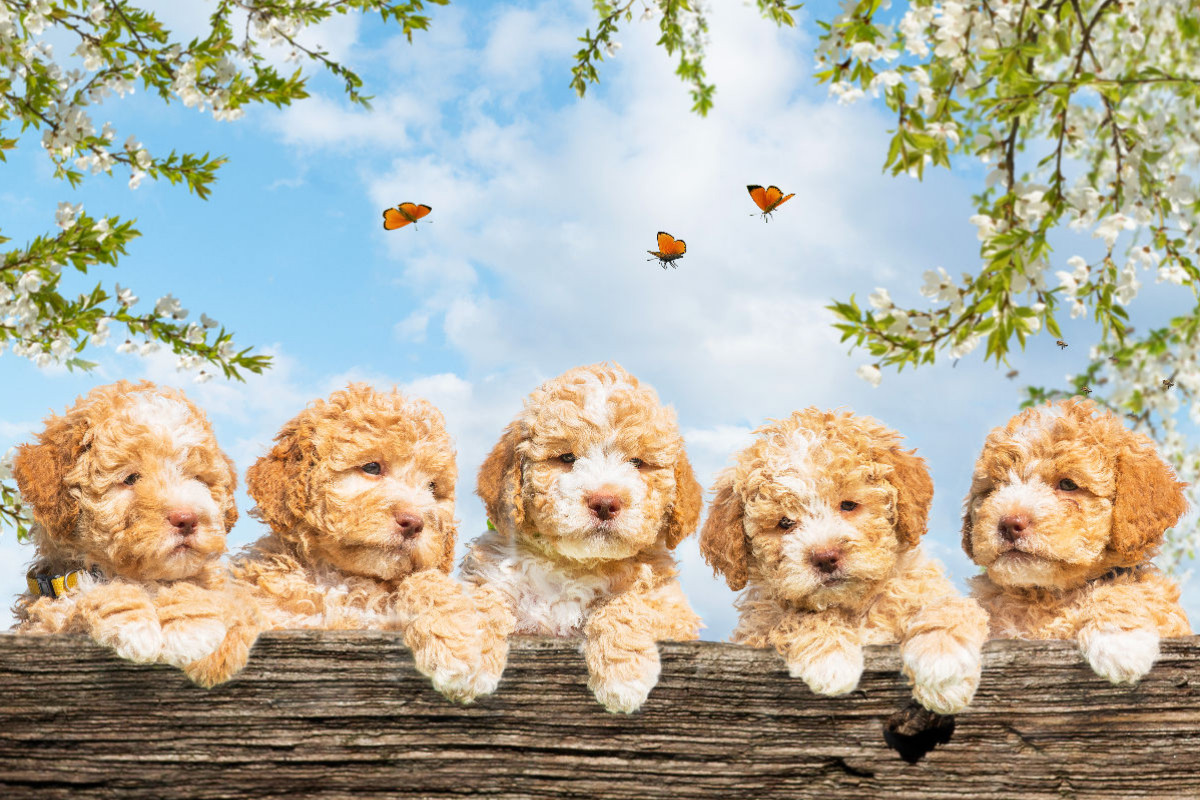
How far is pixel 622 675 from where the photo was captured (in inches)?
127

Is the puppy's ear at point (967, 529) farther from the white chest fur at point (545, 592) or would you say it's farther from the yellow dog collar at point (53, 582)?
the yellow dog collar at point (53, 582)

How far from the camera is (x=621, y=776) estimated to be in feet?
10.8

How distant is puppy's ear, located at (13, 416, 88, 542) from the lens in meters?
3.72

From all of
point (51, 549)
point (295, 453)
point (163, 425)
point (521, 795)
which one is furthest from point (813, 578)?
point (51, 549)

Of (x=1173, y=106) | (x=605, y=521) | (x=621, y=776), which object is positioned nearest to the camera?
(x=621, y=776)

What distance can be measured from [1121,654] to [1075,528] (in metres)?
0.48

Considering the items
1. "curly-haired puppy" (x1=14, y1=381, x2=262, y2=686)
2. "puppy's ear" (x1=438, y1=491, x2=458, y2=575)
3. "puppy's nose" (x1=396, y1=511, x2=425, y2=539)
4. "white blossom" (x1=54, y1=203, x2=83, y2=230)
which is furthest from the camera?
"white blossom" (x1=54, y1=203, x2=83, y2=230)

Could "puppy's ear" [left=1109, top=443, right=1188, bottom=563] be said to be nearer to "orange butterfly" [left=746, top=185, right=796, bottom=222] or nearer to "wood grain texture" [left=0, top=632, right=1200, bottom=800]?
"wood grain texture" [left=0, top=632, right=1200, bottom=800]

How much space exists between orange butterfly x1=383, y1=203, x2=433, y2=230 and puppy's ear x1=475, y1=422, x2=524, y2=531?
220cm

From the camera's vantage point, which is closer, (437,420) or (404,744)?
(404,744)

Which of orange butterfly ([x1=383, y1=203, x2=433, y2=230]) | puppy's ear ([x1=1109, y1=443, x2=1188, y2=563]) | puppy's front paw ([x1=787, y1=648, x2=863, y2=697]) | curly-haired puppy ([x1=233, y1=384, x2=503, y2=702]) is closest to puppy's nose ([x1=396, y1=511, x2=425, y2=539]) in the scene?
curly-haired puppy ([x1=233, y1=384, x2=503, y2=702])

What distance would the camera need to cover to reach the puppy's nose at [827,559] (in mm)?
3420

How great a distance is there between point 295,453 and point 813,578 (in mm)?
2037

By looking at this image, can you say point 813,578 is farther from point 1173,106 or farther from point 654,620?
point 1173,106
